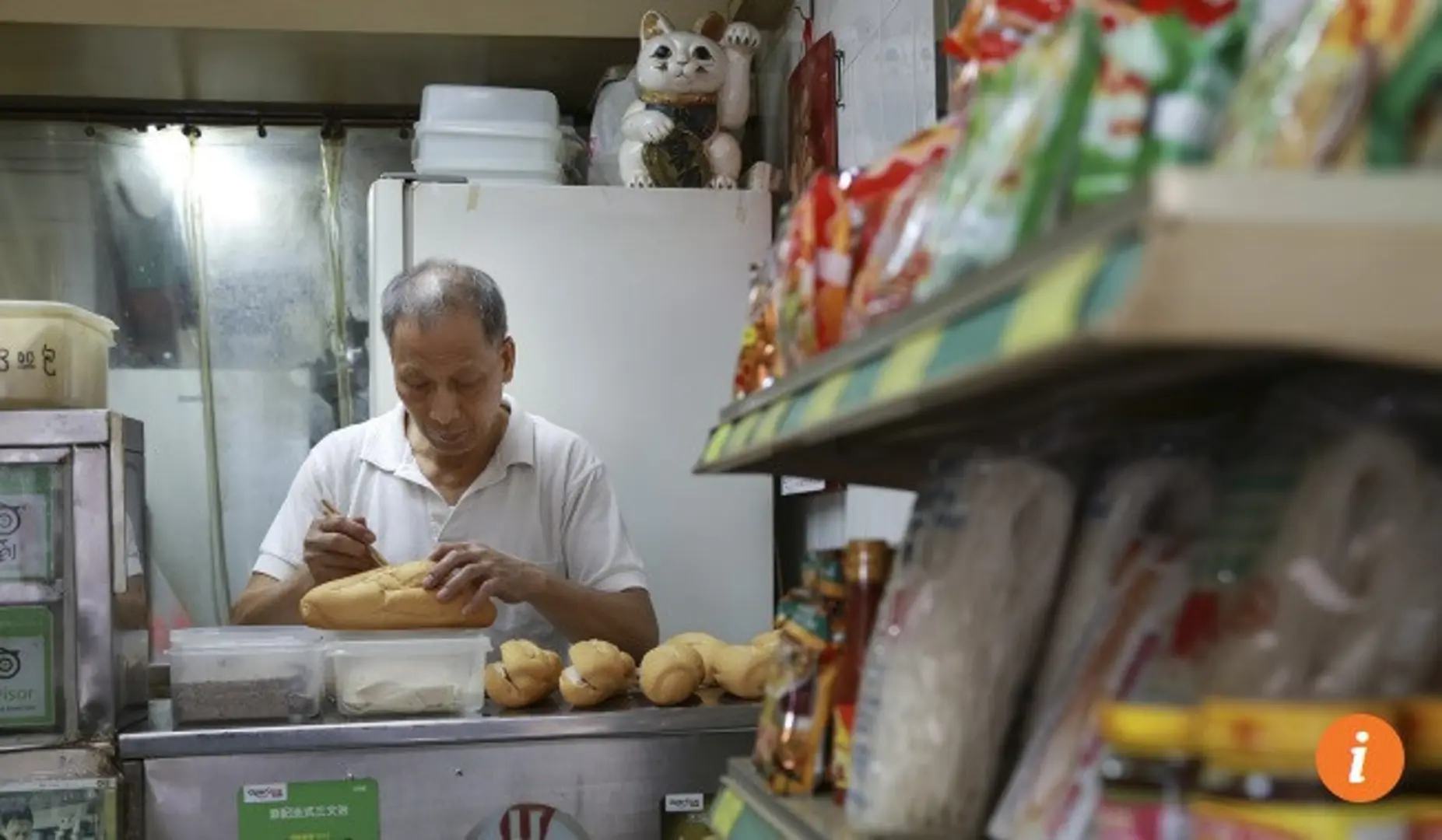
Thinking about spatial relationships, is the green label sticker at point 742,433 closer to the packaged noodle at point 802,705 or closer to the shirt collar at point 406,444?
the packaged noodle at point 802,705

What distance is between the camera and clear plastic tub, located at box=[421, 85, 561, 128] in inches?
151

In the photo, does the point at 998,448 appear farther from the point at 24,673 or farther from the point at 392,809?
the point at 24,673

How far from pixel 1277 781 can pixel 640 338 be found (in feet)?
10.2

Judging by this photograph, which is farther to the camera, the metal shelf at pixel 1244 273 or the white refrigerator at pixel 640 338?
the white refrigerator at pixel 640 338

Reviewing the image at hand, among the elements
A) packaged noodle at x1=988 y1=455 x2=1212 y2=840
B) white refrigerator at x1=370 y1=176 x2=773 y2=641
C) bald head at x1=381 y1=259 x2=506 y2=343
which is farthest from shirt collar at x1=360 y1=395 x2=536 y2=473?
packaged noodle at x1=988 y1=455 x2=1212 y2=840

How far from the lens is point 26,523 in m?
2.18

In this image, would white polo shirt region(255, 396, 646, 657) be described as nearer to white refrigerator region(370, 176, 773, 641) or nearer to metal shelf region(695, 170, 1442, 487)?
white refrigerator region(370, 176, 773, 641)

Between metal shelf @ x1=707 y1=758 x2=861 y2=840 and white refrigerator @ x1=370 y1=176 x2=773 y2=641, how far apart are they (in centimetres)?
225

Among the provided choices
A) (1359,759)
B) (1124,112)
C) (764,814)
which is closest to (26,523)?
(764,814)

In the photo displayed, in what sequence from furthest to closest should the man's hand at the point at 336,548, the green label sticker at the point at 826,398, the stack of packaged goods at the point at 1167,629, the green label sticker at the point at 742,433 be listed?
the man's hand at the point at 336,548 → the green label sticker at the point at 742,433 → the green label sticker at the point at 826,398 → the stack of packaged goods at the point at 1167,629

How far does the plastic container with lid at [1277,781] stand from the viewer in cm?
58

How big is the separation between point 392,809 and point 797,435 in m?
1.25

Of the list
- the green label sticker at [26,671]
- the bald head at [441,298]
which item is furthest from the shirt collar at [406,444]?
the green label sticker at [26,671]

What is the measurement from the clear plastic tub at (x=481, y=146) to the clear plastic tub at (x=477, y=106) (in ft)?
0.08
